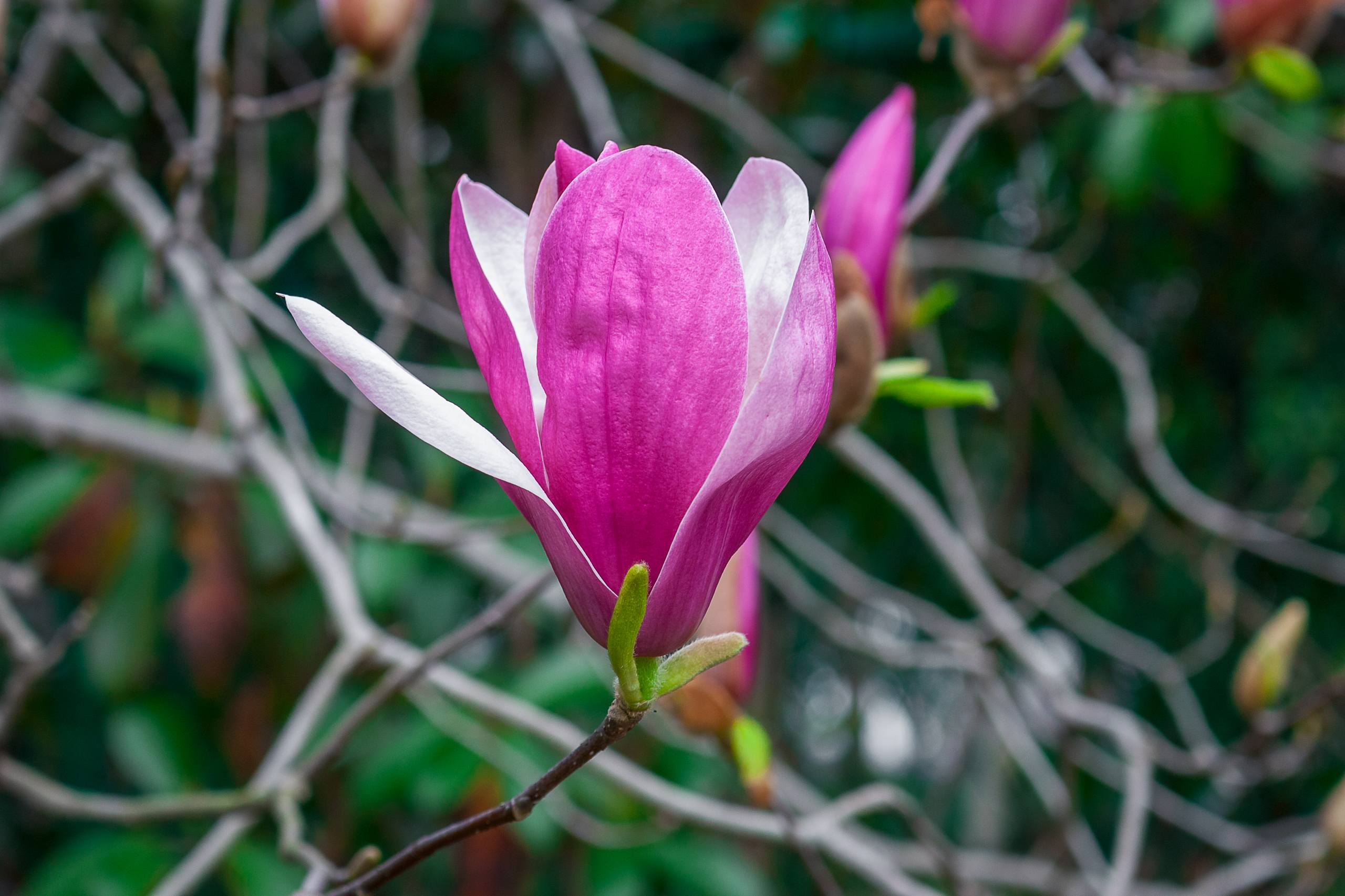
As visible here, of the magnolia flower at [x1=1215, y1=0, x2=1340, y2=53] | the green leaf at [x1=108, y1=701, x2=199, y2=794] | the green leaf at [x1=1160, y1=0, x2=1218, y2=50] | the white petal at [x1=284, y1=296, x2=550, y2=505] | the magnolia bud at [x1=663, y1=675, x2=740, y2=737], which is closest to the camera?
the white petal at [x1=284, y1=296, x2=550, y2=505]

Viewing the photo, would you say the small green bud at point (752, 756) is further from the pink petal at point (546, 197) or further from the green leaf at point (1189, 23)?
the green leaf at point (1189, 23)

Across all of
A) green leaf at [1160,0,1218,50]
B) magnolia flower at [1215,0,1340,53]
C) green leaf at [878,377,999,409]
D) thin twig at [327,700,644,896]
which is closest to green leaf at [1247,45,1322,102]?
magnolia flower at [1215,0,1340,53]

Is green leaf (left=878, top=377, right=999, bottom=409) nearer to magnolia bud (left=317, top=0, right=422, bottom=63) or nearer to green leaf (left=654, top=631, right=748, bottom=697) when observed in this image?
green leaf (left=654, top=631, right=748, bottom=697)

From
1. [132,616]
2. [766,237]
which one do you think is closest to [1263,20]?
[766,237]

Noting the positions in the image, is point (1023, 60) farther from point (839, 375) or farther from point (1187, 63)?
point (1187, 63)

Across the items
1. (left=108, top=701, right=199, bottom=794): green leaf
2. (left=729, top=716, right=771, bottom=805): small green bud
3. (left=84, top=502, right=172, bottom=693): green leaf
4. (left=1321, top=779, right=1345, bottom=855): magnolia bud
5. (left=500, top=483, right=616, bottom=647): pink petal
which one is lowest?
(left=108, top=701, right=199, bottom=794): green leaf

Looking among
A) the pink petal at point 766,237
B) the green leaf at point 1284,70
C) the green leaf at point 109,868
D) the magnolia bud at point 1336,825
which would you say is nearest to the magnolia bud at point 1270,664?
Result: the magnolia bud at point 1336,825

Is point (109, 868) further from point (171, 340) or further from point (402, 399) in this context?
point (402, 399)
